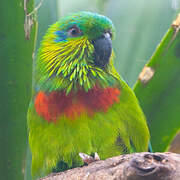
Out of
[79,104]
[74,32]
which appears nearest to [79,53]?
[74,32]

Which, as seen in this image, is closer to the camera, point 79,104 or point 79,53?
point 79,104

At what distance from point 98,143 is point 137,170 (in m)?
0.83

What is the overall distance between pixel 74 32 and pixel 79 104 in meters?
0.44

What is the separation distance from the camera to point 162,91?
210cm

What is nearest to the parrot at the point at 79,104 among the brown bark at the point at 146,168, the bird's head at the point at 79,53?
the bird's head at the point at 79,53

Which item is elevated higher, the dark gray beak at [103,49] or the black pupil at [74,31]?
the black pupil at [74,31]

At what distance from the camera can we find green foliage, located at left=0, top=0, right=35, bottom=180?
1812mm

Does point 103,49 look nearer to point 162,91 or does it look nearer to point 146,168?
point 162,91

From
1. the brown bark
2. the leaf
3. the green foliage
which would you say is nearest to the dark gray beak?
the leaf

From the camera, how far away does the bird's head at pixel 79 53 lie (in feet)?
6.02

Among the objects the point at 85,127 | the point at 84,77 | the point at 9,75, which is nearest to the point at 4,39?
the point at 9,75

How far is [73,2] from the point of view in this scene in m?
2.94

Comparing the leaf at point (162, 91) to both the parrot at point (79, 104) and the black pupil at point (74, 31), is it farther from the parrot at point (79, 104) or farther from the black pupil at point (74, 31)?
the black pupil at point (74, 31)

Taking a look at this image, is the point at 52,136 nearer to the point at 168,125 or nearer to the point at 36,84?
the point at 36,84
